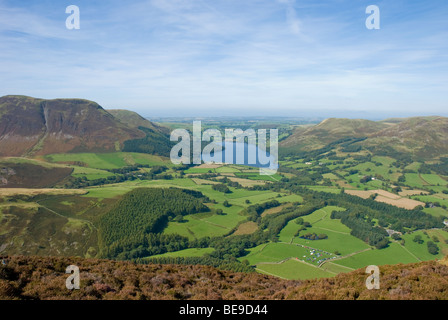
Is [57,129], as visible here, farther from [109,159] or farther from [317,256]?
[317,256]

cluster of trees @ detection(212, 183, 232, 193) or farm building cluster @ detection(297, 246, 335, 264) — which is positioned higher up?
cluster of trees @ detection(212, 183, 232, 193)

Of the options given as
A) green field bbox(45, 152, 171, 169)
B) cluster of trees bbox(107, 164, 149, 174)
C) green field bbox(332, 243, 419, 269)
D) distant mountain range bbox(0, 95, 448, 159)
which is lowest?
green field bbox(332, 243, 419, 269)

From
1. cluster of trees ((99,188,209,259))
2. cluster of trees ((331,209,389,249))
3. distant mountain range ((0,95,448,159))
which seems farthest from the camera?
distant mountain range ((0,95,448,159))

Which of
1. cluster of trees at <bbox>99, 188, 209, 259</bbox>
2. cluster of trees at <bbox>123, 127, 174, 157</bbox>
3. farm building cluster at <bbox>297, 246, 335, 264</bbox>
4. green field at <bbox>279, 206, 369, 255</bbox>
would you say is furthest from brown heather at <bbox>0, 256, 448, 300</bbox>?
cluster of trees at <bbox>123, 127, 174, 157</bbox>

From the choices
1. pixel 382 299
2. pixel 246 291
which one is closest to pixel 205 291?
pixel 246 291

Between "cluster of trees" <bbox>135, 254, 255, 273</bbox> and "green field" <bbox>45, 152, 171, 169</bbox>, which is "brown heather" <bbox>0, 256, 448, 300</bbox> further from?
"green field" <bbox>45, 152, 171, 169</bbox>
